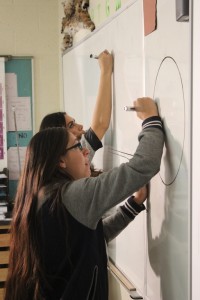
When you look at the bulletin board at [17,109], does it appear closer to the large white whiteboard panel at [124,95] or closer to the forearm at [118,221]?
the large white whiteboard panel at [124,95]

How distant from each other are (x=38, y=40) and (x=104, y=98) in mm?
1782

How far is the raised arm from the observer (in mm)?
1861

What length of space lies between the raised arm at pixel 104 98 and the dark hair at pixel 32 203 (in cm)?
56

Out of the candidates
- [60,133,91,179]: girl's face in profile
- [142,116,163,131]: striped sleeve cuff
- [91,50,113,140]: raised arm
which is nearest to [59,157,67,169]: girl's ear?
[60,133,91,179]: girl's face in profile

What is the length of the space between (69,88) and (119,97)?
50.7 inches

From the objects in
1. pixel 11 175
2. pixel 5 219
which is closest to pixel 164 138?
pixel 5 219

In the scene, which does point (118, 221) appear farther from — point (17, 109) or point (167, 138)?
point (17, 109)

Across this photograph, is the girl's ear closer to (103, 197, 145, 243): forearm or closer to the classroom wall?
(103, 197, 145, 243): forearm

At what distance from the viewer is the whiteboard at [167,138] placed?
1.19 m

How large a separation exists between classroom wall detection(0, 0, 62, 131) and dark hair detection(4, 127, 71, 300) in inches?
87.0
